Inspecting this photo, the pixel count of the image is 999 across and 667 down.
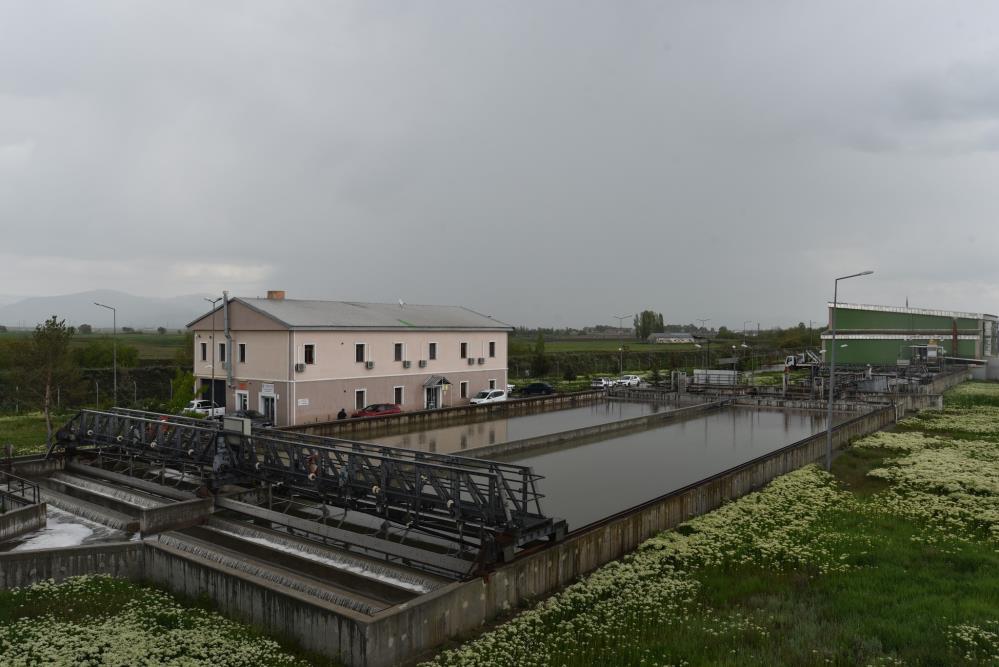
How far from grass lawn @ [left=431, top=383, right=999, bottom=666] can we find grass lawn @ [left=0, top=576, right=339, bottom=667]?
3.21 m

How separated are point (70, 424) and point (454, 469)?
1596cm

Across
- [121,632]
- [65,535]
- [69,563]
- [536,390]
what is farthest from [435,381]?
[121,632]

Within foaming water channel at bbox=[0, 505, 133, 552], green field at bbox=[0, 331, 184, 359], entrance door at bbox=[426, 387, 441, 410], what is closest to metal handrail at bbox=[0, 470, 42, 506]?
foaming water channel at bbox=[0, 505, 133, 552]

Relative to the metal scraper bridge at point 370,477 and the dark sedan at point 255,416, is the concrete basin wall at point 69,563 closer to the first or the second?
the metal scraper bridge at point 370,477

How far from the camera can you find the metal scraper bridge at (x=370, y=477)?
13.4 metres

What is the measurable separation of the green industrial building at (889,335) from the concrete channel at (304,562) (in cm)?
6181

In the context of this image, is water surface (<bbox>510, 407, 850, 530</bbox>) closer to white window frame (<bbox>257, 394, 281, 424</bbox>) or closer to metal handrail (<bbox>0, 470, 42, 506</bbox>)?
white window frame (<bbox>257, 394, 281, 424</bbox>)

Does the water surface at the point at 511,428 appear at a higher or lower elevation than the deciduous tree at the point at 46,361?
lower

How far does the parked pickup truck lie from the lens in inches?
1294

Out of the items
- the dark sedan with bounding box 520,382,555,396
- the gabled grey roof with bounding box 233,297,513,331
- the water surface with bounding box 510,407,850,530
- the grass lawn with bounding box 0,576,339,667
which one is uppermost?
the gabled grey roof with bounding box 233,297,513,331

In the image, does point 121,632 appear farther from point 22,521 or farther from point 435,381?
point 435,381

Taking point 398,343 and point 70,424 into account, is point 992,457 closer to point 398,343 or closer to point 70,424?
point 398,343

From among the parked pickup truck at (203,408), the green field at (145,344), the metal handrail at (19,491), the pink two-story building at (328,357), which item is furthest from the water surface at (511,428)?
the green field at (145,344)

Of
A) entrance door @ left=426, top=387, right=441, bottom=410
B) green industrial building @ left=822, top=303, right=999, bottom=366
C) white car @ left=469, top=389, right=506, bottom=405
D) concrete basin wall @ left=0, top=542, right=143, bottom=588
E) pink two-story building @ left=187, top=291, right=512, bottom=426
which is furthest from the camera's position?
green industrial building @ left=822, top=303, right=999, bottom=366
